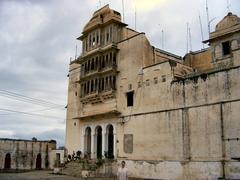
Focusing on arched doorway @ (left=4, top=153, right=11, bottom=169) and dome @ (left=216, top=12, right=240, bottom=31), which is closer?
dome @ (left=216, top=12, right=240, bottom=31)

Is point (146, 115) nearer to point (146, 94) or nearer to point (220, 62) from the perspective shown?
point (146, 94)

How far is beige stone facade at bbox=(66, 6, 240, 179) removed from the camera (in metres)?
22.6

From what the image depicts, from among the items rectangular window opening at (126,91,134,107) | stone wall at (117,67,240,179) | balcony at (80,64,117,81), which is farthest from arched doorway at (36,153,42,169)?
rectangular window opening at (126,91,134,107)

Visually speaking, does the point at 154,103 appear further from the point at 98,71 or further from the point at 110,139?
the point at 98,71

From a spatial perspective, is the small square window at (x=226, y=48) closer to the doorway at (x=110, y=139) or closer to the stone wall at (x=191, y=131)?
the stone wall at (x=191, y=131)

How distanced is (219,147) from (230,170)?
165 centimetres

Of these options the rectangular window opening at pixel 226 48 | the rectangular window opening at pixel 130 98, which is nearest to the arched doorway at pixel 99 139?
the rectangular window opening at pixel 130 98

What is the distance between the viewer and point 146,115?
2806cm

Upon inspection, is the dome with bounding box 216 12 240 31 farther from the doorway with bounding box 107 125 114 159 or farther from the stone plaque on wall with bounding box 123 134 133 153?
the doorway with bounding box 107 125 114 159

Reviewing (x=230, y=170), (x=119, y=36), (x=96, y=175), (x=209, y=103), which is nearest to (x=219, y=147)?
(x=230, y=170)

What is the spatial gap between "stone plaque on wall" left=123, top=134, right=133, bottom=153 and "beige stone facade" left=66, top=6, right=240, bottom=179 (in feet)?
0.29

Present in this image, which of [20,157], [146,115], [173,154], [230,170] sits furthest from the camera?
[20,157]

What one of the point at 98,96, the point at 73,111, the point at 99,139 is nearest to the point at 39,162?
the point at 73,111

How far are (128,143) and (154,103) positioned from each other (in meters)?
4.60
